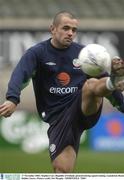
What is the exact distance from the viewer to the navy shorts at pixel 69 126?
25.6 ft

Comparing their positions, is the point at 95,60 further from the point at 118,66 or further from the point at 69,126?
the point at 69,126

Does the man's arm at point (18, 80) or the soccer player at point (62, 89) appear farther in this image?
the soccer player at point (62, 89)

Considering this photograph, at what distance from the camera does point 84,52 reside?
716 centimetres

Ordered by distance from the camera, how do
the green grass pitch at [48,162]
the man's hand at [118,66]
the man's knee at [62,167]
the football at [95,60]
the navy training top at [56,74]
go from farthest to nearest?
the green grass pitch at [48,162] < the navy training top at [56,74] < the man's knee at [62,167] < the football at [95,60] < the man's hand at [118,66]

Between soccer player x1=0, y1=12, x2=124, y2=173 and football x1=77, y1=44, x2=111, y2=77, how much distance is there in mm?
438

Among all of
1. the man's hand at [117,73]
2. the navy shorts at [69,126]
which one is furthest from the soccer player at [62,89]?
the man's hand at [117,73]

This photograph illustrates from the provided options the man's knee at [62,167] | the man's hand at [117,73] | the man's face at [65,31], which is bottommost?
the man's knee at [62,167]

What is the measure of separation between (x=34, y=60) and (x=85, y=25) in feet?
33.8

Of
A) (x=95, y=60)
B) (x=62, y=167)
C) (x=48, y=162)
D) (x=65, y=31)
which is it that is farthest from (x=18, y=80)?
(x=48, y=162)

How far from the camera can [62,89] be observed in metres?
7.90

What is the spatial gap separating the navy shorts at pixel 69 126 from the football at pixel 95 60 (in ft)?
2.12

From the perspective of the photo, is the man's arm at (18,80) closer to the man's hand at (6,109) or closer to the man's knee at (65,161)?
the man's hand at (6,109)

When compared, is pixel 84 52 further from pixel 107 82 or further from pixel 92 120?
pixel 92 120

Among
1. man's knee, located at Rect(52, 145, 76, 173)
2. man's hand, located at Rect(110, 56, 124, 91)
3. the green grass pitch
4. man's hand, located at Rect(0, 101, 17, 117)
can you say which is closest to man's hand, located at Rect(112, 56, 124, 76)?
man's hand, located at Rect(110, 56, 124, 91)
